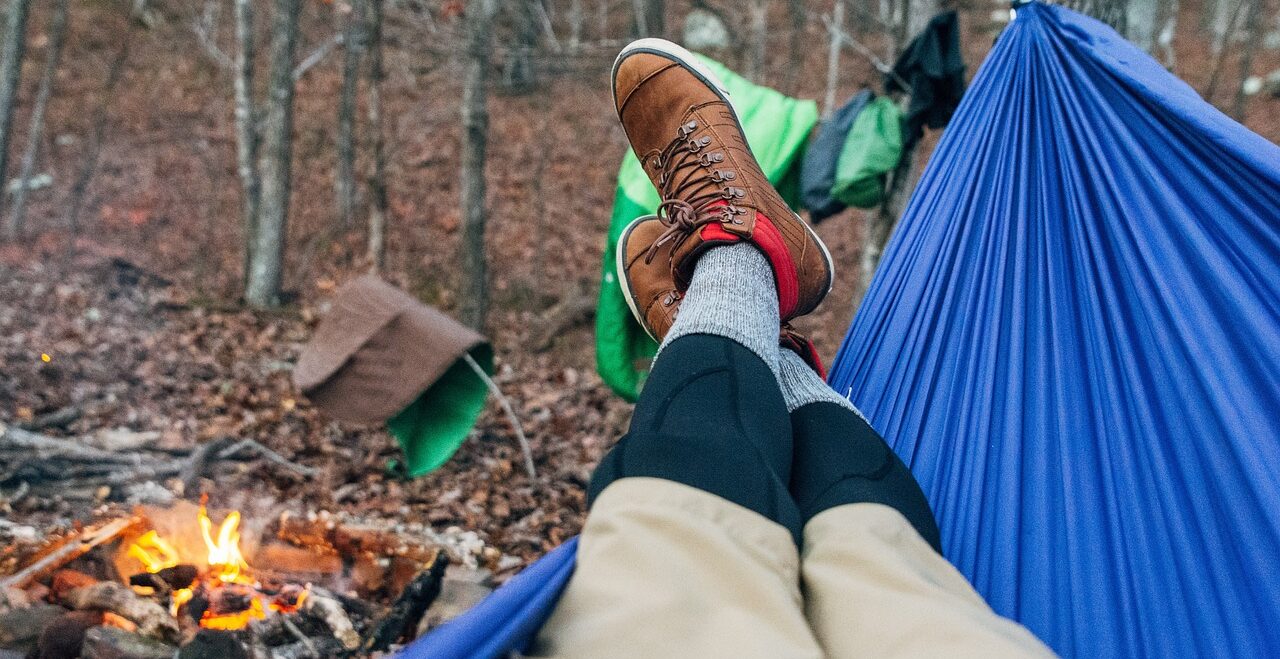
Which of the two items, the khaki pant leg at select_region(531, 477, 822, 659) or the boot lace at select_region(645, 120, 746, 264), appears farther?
the boot lace at select_region(645, 120, 746, 264)

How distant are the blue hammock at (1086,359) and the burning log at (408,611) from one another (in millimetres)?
1076

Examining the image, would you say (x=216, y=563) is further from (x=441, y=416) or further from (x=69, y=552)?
(x=441, y=416)

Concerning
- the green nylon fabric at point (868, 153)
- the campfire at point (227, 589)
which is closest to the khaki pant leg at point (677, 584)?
the campfire at point (227, 589)

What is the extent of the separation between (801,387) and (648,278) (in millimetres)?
508

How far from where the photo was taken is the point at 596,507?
86 centimetres

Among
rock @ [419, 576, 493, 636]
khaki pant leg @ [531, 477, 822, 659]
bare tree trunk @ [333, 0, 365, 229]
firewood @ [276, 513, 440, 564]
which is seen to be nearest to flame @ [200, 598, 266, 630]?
rock @ [419, 576, 493, 636]

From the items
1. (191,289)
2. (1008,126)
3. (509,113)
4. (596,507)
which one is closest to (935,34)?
(1008,126)

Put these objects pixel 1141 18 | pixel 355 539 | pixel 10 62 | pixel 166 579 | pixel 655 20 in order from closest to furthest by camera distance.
→ pixel 166 579
pixel 1141 18
pixel 355 539
pixel 10 62
pixel 655 20

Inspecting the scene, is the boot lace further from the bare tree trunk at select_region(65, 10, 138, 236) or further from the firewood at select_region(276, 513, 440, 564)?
the bare tree trunk at select_region(65, 10, 138, 236)

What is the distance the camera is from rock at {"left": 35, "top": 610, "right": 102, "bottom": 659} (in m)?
1.68

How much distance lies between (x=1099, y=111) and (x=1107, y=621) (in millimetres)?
789

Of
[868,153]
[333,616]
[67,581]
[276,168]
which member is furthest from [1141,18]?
[276,168]

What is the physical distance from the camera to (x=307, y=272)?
7.39m

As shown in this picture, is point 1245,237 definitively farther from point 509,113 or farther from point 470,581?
point 509,113
